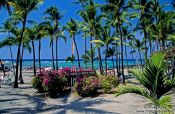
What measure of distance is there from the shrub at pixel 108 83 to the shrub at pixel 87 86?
48 cm

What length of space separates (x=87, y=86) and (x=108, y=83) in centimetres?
161

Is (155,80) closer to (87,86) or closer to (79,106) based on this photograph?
(79,106)

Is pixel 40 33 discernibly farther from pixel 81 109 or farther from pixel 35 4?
pixel 81 109

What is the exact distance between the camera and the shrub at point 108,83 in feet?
80.5

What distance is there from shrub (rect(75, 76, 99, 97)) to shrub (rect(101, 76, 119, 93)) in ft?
1.58

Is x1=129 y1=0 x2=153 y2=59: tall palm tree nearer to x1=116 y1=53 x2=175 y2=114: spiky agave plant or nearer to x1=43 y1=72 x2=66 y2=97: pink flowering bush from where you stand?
x1=43 y1=72 x2=66 y2=97: pink flowering bush

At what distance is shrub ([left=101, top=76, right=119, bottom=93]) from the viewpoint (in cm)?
2453

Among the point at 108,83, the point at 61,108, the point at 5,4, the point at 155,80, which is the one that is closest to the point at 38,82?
the point at 108,83

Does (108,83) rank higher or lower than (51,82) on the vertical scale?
lower

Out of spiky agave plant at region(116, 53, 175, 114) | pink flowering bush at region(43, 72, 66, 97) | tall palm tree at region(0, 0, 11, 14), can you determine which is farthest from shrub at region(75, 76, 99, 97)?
spiky agave plant at region(116, 53, 175, 114)

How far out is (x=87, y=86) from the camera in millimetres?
24188

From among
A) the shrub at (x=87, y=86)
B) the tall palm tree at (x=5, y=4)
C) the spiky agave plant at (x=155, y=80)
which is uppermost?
the tall palm tree at (x=5, y=4)

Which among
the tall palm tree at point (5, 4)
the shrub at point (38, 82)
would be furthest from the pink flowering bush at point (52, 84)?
the tall palm tree at point (5, 4)

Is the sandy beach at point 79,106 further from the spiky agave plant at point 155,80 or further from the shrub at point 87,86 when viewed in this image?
the spiky agave plant at point 155,80
